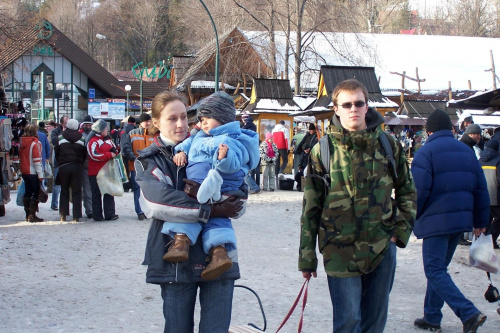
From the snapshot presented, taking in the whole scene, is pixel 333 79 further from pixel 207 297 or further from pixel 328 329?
pixel 207 297

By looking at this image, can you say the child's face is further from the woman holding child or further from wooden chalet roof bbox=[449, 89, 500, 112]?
wooden chalet roof bbox=[449, 89, 500, 112]

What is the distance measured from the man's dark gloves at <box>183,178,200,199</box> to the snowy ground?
2.53 meters

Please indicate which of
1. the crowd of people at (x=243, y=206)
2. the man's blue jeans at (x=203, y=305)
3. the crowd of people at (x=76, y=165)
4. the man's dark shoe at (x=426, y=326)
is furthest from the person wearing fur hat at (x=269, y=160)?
the man's blue jeans at (x=203, y=305)

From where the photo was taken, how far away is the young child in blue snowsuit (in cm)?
345

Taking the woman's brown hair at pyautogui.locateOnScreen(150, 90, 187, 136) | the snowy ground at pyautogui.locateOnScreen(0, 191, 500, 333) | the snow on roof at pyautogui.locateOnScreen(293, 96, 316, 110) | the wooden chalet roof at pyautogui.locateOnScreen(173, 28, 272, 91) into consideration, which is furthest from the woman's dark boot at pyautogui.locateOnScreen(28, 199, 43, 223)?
the wooden chalet roof at pyautogui.locateOnScreen(173, 28, 272, 91)

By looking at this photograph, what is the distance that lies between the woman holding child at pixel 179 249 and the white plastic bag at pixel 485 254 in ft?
10.6

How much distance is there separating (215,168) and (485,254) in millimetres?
3456

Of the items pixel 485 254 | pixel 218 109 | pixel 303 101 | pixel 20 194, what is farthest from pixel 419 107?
pixel 218 109

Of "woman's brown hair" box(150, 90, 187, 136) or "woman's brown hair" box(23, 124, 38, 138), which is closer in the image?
"woman's brown hair" box(150, 90, 187, 136)

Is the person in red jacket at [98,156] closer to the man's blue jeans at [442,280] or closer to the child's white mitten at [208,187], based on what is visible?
the man's blue jeans at [442,280]

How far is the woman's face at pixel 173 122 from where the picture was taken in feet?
12.4

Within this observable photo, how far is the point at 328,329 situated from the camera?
5.78 meters

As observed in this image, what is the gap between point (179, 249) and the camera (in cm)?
340

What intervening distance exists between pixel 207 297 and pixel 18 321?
302cm
